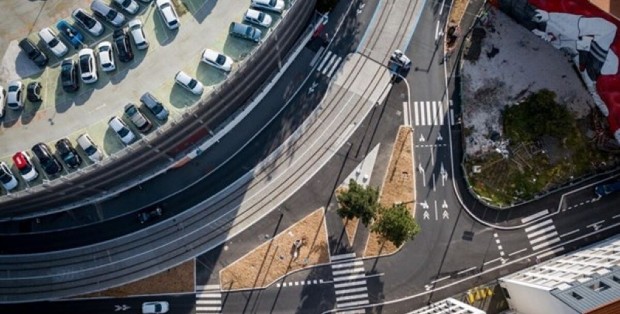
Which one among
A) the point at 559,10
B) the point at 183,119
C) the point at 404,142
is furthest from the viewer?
the point at 404,142

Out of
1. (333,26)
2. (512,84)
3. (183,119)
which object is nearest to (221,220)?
(183,119)

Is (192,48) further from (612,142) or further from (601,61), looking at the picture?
(612,142)

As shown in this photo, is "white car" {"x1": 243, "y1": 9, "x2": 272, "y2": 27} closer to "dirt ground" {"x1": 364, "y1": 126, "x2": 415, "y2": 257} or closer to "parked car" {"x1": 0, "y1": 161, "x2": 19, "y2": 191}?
"dirt ground" {"x1": 364, "y1": 126, "x2": 415, "y2": 257}

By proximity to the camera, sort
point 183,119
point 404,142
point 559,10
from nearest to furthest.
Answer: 1. point 183,119
2. point 559,10
3. point 404,142

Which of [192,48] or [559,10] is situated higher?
[559,10]

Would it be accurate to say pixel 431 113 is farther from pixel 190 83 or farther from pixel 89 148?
pixel 89 148

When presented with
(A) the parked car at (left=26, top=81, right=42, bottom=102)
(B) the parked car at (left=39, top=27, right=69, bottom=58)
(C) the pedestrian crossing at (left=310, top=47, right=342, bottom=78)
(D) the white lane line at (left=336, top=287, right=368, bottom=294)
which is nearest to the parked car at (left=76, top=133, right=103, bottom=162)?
(A) the parked car at (left=26, top=81, right=42, bottom=102)
